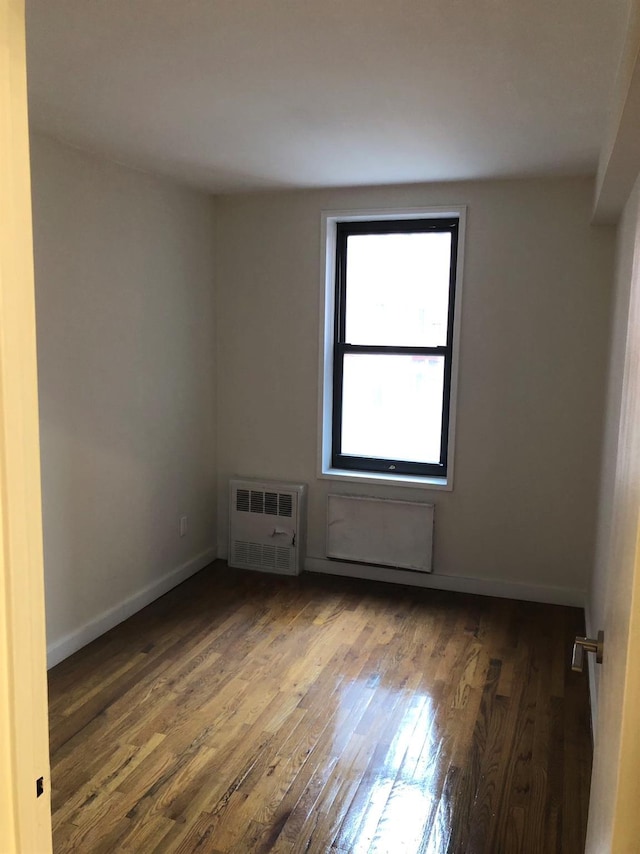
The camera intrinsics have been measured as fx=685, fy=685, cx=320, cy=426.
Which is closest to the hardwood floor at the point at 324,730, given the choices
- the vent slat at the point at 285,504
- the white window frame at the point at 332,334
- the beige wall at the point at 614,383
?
the beige wall at the point at 614,383

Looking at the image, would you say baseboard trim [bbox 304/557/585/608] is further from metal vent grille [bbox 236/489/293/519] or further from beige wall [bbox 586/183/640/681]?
beige wall [bbox 586/183/640/681]

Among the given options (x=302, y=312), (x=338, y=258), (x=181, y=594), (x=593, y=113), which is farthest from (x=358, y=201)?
(x=181, y=594)

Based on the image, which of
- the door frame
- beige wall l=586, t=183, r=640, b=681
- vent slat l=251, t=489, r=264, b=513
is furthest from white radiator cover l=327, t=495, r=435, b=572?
the door frame

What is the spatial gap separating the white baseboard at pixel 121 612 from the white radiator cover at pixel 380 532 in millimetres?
913

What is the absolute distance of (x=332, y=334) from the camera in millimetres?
4539

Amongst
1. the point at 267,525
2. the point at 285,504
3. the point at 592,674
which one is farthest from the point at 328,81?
the point at 267,525

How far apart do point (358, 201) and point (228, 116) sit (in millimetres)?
1616

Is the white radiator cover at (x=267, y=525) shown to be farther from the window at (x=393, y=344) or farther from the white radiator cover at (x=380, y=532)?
the window at (x=393, y=344)

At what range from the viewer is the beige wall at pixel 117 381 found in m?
3.25

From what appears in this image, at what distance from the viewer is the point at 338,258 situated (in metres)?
4.52

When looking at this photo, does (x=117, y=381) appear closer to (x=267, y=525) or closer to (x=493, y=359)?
(x=267, y=525)

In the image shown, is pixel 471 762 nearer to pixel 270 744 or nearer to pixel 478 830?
pixel 478 830

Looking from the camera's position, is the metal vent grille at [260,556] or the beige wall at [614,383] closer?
the beige wall at [614,383]

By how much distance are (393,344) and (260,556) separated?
5.55 feet
